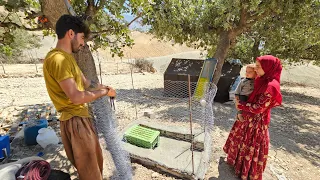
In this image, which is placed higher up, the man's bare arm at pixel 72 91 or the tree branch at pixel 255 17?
the tree branch at pixel 255 17

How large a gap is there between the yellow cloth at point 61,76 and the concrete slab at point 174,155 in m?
1.54

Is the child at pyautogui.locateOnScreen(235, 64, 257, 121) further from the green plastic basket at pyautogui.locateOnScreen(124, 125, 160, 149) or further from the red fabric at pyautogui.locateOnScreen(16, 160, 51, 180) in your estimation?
the red fabric at pyautogui.locateOnScreen(16, 160, 51, 180)

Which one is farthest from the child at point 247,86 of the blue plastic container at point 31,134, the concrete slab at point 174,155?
the blue plastic container at point 31,134

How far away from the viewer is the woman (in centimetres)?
249

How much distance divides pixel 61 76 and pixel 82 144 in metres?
0.67

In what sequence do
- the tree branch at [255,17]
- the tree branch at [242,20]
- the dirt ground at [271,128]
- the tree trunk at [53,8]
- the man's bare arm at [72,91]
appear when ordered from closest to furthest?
1. the man's bare arm at [72,91]
2. the tree trunk at [53,8]
3. the dirt ground at [271,128]
4. the tree branch at [255,17]
5. the tree branch at [242,20]

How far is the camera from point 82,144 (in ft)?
6.48

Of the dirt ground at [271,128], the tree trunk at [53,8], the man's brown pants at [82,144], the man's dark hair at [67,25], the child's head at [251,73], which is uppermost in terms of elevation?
the tree trunk at [53,8]

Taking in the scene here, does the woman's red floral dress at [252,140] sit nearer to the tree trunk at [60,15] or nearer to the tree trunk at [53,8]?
the tree trunk at [60,15]

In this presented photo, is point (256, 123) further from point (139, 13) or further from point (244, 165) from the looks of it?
point (139, 13)

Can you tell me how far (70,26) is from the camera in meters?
1.78

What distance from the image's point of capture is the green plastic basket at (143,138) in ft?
11.4

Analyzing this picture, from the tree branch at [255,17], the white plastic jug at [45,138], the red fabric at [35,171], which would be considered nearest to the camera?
the red fabric at [35,171]

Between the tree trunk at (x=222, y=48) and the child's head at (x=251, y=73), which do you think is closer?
the child's head at (x=251, y=73)
